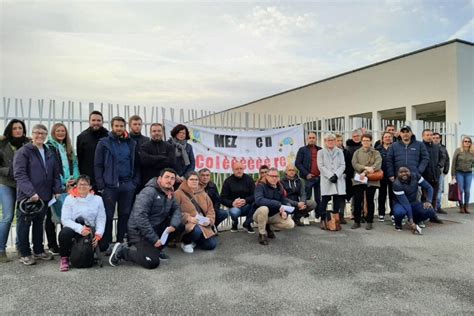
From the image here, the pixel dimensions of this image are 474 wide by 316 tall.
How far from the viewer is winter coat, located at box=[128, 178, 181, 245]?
168 inches

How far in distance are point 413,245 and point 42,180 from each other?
17.2ft

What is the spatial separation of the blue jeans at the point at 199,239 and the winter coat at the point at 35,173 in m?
1.76

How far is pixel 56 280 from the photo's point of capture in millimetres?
3805

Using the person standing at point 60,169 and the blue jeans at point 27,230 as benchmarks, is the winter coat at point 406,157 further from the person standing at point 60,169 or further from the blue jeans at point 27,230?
the blue jeans at point 27,230

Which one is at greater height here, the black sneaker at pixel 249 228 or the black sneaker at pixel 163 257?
the black sneaker at pixel 249 228

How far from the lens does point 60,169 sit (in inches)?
178

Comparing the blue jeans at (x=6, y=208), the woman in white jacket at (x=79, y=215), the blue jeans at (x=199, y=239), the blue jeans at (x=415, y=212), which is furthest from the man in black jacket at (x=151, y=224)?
the blue jeans at (x=415, y=212)

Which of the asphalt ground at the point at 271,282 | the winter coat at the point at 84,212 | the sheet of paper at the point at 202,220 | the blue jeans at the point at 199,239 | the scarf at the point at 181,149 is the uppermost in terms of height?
the scarf at the point at 181,149

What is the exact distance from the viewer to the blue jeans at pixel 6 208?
4289 millimetres

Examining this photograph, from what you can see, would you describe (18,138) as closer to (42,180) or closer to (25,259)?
(42,180)

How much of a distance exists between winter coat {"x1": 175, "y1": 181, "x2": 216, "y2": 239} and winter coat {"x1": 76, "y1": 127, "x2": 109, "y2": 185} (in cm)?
121

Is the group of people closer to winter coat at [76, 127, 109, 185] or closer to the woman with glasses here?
winter coat at [76, 127, 109, 185]

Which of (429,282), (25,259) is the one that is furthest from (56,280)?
(429,282)

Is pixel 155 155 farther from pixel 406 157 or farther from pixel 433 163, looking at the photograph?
pixel 433 163
